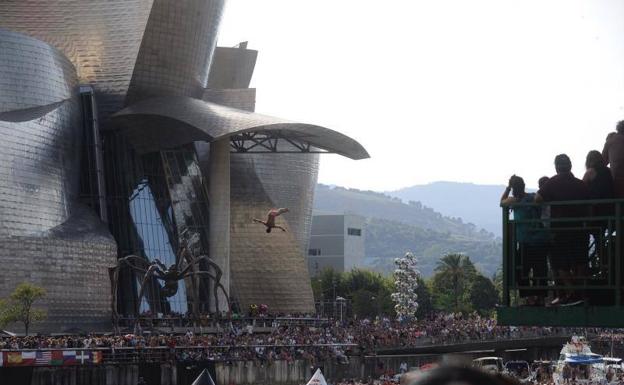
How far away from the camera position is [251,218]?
253 feet

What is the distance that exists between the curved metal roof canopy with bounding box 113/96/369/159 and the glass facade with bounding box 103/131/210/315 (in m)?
1.97

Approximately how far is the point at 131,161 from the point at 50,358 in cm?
3250

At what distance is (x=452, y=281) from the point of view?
13050cm

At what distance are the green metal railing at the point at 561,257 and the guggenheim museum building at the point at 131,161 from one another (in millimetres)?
52936

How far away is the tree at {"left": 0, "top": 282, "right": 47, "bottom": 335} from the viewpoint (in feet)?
189

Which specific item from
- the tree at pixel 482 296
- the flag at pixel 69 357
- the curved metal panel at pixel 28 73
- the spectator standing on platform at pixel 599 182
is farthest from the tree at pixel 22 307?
the tree at pixel 482 296

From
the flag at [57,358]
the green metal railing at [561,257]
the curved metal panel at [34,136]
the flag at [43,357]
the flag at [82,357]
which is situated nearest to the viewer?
the green metal railing at [561,257]

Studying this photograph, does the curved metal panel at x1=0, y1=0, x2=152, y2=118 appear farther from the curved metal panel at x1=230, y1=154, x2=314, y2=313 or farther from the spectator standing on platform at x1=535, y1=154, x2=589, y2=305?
the spectator standing on platform at x1=535, y1=154, x2=589, y2=305

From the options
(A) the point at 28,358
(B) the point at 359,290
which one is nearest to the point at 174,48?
(A) the point at 28,358

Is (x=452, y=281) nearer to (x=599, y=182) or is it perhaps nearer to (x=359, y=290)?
(x=359, y=290)

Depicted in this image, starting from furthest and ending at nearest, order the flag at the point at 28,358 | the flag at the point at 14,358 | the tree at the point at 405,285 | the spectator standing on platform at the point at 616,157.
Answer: the tree at the point at 405,285 → the flag at the point at 28,358 → the flag at the point at 14,358 → the spectator standing on platform at the point at 616,157

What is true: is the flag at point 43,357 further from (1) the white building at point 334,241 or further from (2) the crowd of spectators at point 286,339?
(1) the white building at point 334,241

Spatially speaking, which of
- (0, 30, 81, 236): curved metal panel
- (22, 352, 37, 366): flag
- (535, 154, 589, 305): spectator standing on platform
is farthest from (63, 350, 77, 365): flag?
(535, 154, 589, 305): spectator standing on platform

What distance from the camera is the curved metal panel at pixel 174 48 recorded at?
7325cm
